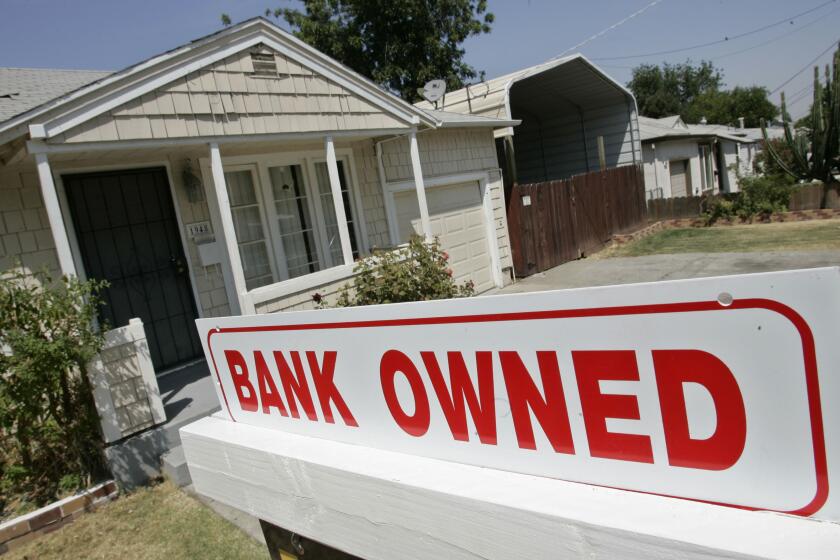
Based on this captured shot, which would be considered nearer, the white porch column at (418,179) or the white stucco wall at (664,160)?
the white porch column at (418,179)

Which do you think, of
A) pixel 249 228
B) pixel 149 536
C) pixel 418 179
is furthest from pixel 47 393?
pixel 418 179

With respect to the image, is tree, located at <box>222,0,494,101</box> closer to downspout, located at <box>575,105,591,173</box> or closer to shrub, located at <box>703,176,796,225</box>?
downspout, located at <box>575,105,591,173</box>

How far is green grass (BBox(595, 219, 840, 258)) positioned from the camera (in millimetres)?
11695

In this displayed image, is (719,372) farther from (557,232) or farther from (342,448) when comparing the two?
(557,232)

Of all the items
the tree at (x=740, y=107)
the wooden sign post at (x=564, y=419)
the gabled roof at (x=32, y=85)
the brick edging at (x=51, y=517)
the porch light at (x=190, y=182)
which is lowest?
the brick edging at (x=51, y=517)

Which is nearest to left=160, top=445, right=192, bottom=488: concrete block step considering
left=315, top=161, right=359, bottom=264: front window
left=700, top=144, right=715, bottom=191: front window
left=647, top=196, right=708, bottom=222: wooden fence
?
left=315, top=161, right=359, bottom=264: front window

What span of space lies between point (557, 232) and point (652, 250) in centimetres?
234

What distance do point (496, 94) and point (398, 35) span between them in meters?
16.1

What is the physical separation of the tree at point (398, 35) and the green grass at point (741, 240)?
15449mm

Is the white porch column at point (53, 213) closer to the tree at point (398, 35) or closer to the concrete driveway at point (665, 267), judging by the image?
the concrete driveway at point (665, 267)

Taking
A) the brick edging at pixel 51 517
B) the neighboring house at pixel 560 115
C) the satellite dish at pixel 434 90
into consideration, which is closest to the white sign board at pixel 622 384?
the brick edging at pixel 51 517

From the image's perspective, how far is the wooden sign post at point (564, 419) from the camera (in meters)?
0.84

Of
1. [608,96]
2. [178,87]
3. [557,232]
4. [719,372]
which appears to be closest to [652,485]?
[719,372]

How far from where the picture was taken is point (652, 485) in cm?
100
